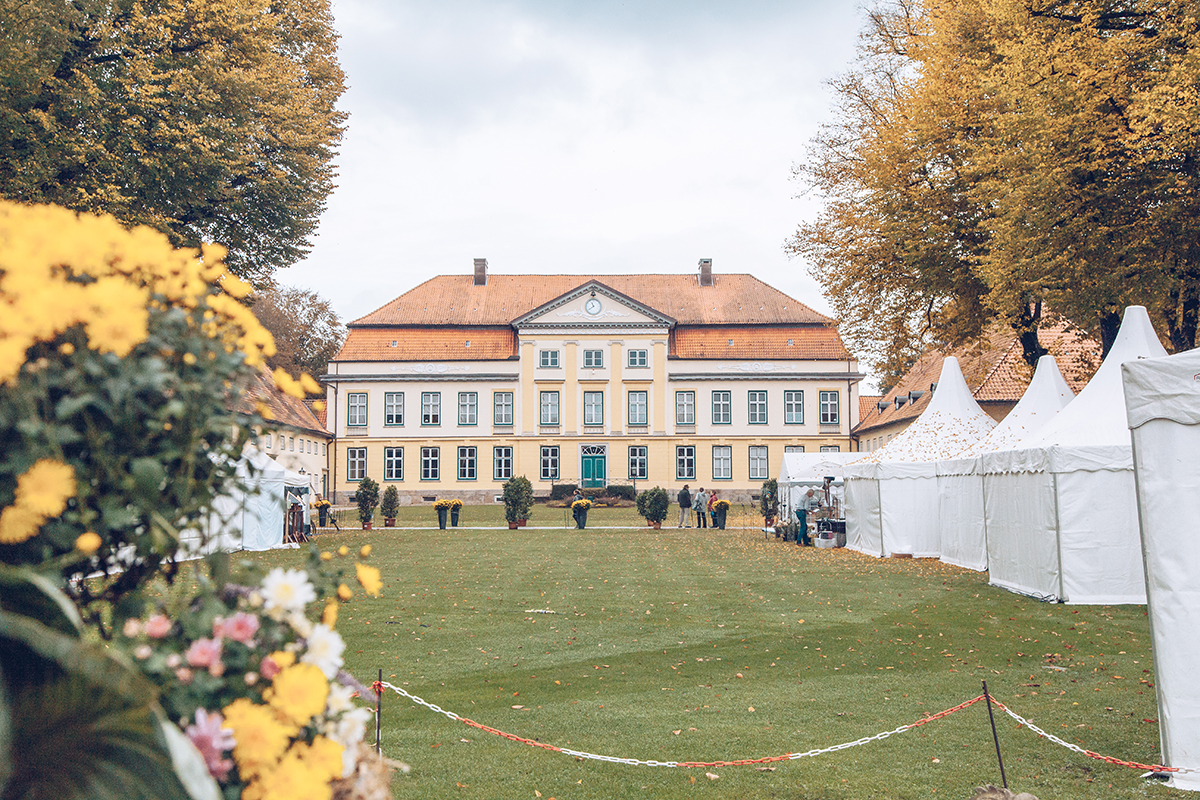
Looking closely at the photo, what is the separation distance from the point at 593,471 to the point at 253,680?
51014mm

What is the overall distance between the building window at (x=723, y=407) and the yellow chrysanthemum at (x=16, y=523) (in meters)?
52.1

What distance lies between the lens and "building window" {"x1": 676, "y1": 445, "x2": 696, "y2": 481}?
52.7 meters

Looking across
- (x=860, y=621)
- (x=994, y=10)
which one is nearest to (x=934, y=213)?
(x=994, y=10)

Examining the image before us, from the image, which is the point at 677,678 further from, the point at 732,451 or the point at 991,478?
the point at 732,451

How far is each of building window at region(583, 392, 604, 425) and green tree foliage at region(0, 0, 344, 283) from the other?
1263 inches

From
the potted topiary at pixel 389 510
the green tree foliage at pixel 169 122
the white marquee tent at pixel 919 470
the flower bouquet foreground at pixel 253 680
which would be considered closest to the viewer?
the flower bouquet foreground at pixel 253 680

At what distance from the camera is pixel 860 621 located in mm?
11289

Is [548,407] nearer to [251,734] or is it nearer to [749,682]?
[749,682]

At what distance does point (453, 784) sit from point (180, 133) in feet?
50.6

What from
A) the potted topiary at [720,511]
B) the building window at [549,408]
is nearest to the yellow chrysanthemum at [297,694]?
the potted topiary at [720,511]

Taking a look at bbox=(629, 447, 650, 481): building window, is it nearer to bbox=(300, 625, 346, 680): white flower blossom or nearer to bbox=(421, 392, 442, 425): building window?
bbox=(421, 392, 442, 425): building window

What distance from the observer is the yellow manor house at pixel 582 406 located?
52594 millimetres

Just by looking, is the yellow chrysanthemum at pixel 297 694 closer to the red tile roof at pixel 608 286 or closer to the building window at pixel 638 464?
the building window at pixel 638 464

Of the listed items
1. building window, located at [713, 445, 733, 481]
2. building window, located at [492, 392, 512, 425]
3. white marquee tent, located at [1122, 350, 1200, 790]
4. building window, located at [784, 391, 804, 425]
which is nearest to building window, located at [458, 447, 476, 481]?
building window, located at [492, 392, 512, 425]
